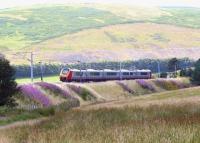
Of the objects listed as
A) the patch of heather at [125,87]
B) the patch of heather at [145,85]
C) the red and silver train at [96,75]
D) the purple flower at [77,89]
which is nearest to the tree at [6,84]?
the purple flower at [77,89]

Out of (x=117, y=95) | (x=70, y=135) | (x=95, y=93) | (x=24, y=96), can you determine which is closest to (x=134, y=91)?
(x=117, y=95)

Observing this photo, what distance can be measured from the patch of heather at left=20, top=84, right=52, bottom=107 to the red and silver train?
27733mm

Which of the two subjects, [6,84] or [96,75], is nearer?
[6,84]

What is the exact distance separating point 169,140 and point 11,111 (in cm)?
3842

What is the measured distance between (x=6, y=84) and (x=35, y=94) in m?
15.4

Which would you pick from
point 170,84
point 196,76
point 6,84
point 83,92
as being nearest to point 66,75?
point 83,92

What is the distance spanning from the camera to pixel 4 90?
199 ft

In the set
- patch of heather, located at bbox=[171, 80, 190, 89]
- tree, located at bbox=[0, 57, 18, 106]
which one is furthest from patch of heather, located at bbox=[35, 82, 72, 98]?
patch of heather, located at bbox=[171, 80, 190, 89]

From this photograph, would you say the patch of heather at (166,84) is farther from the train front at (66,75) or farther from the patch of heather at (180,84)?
the train front at (66,75)

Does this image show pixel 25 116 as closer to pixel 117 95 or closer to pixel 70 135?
pixel 70 135

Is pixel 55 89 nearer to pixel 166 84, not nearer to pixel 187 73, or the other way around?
pixel 166 84

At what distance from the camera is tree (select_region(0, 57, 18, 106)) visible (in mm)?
60188

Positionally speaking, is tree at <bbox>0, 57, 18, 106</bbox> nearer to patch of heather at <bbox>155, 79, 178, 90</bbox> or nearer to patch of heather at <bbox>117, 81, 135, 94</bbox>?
patch of heather at <bbox>117, 81, 135, 94</bbox>

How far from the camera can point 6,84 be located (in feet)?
198
